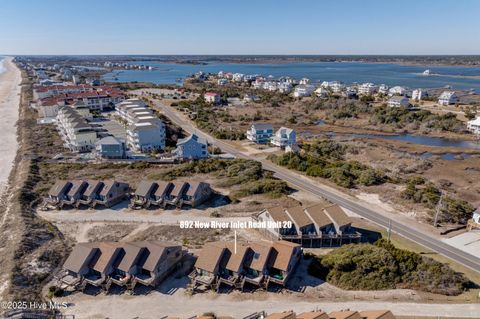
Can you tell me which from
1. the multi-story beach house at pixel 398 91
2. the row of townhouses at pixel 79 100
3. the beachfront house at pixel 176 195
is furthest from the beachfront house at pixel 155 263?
the multi-story beach house at pixel 398 91

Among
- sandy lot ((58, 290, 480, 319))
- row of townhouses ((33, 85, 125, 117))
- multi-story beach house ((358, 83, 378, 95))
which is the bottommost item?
sandy lot ((58, 290, 480, 319))

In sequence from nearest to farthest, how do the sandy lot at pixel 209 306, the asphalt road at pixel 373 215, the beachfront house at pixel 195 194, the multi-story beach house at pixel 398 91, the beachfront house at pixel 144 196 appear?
1. the sandy lot at pixel 209 306
2. the asphalt road at pixel 373 215
3. the beachfront house at pixel 144 196
4. the beachfront house at pixel 195 194
5. the multi-story beach house at pixel 398 91

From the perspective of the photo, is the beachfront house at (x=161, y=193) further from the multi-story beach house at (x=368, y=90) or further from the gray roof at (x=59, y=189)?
the multi-story beach house at (x=368, y=90)

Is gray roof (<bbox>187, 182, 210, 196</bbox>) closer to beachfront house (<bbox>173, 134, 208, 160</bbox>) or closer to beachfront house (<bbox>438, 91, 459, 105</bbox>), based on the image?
beachfront house (<bbox>173, 134, 208, 160</bbox>)

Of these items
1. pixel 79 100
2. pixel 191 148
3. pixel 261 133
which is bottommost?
pixel 191 148

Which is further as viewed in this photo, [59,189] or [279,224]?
[59,189]

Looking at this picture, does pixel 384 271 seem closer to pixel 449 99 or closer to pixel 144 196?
pixel 144 196

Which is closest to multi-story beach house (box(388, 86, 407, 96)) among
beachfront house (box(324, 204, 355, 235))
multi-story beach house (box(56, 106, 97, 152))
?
multi-story beach house (box(56, 106, 97, 152))

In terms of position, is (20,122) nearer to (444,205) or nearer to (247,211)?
(247,211)

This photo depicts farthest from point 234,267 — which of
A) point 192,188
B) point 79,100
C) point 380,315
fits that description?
point 79,100
